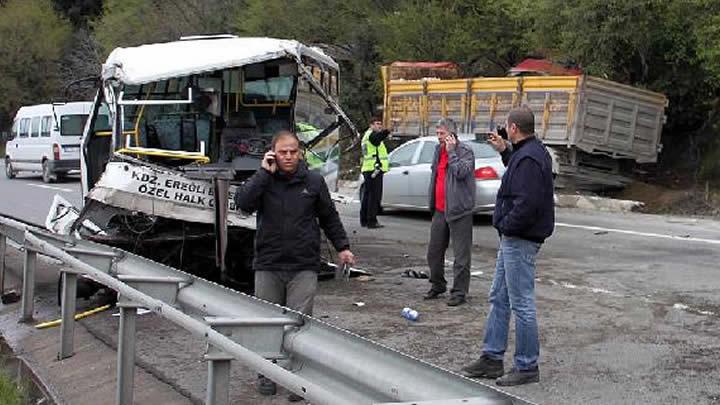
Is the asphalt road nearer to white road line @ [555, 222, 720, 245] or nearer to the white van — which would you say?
white road line @ [555, 222, 720, 245]

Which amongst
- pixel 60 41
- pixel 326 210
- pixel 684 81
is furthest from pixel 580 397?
pixel 60 41

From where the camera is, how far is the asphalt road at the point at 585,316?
6.07 metres

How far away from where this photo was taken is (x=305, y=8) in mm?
34750

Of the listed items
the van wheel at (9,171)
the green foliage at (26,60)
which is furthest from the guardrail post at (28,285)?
the green foliage at (26,60)

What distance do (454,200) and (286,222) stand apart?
2.94 metres

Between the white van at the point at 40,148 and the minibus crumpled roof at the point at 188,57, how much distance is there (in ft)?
56.1

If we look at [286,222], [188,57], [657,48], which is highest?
[657,48]

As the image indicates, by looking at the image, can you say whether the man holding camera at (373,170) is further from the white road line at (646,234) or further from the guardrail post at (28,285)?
the guardrail post at (28,285)

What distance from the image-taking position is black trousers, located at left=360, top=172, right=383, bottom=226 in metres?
14.9

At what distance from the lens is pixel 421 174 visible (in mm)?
15617

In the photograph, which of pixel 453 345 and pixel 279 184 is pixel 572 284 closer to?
pixel 453 345

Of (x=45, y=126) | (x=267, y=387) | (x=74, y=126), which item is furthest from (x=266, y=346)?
(x=45, y=126)

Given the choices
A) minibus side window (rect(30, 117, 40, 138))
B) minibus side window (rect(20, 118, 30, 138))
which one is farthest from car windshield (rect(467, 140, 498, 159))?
minibus side window (rect(20, 118, 30, 138))

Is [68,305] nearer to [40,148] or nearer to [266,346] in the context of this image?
[266,346]
